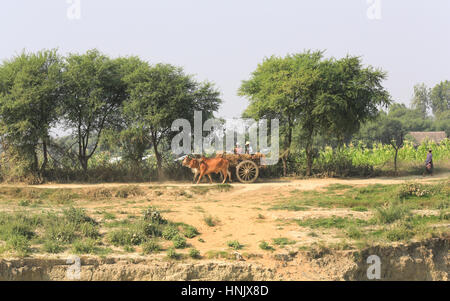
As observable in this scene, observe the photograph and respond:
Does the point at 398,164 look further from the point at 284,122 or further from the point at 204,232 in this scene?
the point at 204,232

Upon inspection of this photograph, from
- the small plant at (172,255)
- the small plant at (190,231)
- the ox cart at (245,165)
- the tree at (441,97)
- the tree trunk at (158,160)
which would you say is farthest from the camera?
the tree at (441,97)

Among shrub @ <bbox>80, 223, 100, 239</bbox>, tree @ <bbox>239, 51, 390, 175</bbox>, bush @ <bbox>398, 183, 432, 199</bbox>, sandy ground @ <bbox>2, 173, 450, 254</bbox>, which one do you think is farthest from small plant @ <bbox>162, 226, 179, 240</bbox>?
tree @ <bbox>239, 51, 390, 175</bbox>

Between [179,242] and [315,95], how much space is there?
35.4 feet

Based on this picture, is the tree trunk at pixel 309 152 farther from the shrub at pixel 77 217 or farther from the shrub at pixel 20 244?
the shrub at pixel 20 244

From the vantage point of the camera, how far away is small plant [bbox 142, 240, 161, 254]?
34.7 feet

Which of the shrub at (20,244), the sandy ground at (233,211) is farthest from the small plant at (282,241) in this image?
the shrub at (20,244)

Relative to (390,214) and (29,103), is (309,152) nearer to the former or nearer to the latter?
(390,214)

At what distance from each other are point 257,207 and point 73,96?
9.43 metres

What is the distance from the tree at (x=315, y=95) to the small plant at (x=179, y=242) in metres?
9.64

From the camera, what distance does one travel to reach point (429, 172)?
2103 cm

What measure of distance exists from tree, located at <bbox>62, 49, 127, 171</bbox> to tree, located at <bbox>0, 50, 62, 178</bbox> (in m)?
0.58

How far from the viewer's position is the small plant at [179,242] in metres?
10.9

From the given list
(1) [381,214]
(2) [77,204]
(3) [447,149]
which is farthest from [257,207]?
(3) [447,149]

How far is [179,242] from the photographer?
36.1ft
